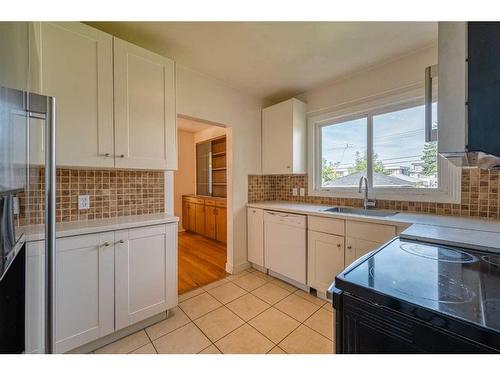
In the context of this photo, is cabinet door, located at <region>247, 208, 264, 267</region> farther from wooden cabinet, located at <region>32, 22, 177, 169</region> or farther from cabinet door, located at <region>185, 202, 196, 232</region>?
cabinet door, located at <region>185, 202, 196, 232</region>

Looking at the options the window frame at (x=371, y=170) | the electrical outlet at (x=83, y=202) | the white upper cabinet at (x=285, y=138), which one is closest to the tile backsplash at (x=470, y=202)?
the window frame at (x=371, y=170)

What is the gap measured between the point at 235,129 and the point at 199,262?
193cm

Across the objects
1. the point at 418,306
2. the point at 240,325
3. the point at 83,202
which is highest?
the point at 83,202

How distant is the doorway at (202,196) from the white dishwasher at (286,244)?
0.73 meters

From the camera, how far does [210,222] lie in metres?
4.03

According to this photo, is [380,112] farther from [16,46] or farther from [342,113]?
[16,46]

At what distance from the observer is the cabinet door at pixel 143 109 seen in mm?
1578

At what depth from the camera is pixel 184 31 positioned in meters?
1.69

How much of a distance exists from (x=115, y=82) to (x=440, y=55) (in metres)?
1.85

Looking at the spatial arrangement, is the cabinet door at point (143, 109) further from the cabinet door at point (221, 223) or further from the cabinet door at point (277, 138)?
the cabinet door at point (221, 223)

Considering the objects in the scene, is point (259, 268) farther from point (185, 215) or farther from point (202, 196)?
point (185, 215)

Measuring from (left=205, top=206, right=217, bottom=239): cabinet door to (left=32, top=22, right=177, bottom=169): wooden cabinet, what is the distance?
222 centimetres

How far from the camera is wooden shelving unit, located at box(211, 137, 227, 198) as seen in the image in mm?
4266

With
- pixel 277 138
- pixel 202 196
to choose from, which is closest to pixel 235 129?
pixel 277 138
